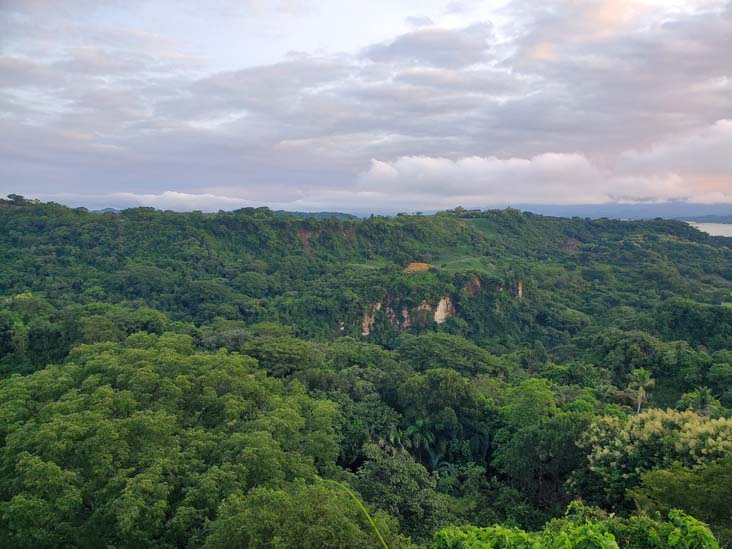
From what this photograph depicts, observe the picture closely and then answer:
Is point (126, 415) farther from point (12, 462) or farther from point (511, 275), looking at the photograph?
point (511, 275)

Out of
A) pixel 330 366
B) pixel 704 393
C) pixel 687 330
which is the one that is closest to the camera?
pixel 704 393

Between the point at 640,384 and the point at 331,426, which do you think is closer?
the point at 331,426

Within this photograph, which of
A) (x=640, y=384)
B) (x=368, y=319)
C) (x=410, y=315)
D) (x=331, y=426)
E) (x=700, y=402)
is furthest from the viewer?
(x=410, y=315)

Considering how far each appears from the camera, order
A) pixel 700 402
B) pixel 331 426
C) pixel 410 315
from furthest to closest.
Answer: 1. pixel 410 315
2. pixel 700 402
3. pixel 331 426

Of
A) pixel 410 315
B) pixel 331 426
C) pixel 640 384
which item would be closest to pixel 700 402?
pixel 640 384

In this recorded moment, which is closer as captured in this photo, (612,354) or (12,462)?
(12,462)

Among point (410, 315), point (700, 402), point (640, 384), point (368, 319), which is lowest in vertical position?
point (368, 319)

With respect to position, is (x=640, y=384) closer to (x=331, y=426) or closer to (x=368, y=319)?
(x=331, y=426)

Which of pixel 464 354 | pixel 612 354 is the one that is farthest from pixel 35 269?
pixel 612 354
